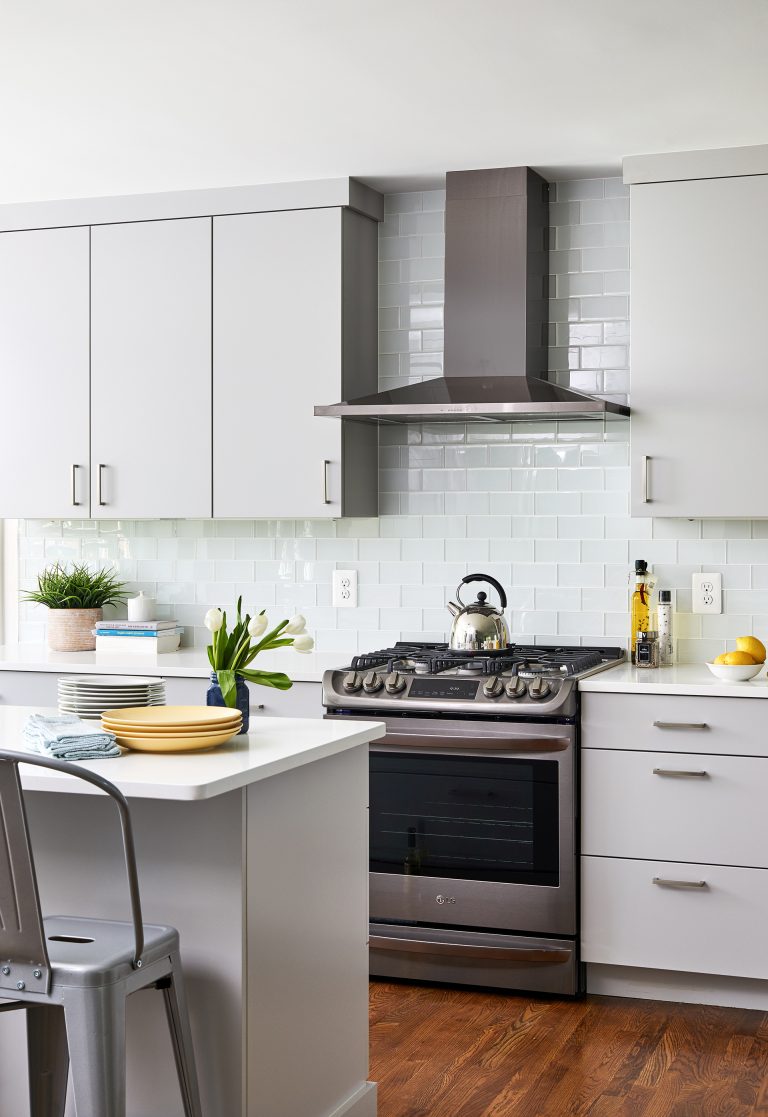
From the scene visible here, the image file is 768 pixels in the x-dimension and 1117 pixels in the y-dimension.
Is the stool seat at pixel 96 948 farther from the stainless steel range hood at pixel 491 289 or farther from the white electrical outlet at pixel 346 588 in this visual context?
the white electrical outlet at pixel 346 588

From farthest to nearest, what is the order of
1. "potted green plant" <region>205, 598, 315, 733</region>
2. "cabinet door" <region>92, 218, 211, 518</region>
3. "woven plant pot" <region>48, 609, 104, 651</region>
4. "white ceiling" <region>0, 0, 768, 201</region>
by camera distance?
1. "woven plant pot" <region>48, 609, 104, 651</region>
2. "cabinet door" <region>92, 218, 211, 518</region>
3. "white ceiling" <region>0, 0, 768, 201</region>
4. "potted green plant" <region>205, 598, 315, 733</region>

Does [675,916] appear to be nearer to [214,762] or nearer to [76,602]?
[214,762]

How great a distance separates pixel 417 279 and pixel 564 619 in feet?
4.23

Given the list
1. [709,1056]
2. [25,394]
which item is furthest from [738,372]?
[25,394]

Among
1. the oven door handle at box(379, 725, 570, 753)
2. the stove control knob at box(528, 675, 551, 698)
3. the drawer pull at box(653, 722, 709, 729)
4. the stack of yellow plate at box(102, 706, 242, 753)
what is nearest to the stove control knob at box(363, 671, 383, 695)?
the oven door handle at box(379, 725, 570, 753)

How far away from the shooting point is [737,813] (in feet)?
11.4

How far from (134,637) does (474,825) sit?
151 cm

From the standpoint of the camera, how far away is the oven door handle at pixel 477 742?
354cm

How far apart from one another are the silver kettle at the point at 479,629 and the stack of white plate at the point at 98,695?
157 cm

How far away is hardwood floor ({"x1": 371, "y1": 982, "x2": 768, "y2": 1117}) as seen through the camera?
2.91 metres

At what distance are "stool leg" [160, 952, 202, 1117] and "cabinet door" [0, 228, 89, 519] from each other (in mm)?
2578

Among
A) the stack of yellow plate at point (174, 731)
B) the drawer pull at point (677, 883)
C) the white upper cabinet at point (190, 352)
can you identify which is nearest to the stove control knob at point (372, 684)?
the white upper cabinet at point (190, 352)

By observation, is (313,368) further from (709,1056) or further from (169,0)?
(709,1056)

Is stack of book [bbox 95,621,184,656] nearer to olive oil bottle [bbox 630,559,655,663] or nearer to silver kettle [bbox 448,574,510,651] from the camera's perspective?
silver kettle [bbox 448,574,510,651]
